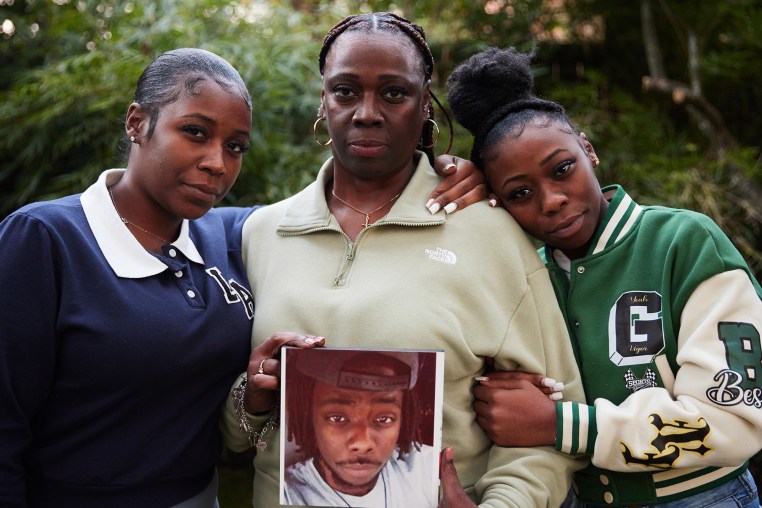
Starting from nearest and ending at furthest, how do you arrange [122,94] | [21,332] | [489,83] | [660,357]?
[21,332], [660,357], [489,83], [122,94]

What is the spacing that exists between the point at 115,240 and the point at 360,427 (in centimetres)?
79

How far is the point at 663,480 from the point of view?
6.54 ft

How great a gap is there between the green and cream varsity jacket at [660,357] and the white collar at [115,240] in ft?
3.76

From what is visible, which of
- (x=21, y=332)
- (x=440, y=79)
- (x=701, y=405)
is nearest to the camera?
(x=21, y=332)

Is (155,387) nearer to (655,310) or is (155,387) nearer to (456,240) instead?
(456,240)

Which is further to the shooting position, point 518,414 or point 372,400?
point 518,414

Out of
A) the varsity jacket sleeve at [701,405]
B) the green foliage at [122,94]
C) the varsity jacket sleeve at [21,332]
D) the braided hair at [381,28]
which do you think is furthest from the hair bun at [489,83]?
the green foliage at [122,94]

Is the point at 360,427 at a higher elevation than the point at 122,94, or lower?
lower

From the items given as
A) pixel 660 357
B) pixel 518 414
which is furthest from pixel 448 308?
pixel 660 357

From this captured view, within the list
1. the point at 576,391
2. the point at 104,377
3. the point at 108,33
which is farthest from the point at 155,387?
the point at 108,33

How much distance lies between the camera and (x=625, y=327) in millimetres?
2035

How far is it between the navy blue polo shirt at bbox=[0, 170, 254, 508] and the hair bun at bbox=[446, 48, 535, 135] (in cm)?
92

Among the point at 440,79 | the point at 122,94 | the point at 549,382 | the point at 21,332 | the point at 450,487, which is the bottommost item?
the point at 450,487

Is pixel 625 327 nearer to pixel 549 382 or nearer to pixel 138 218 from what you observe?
pixel 549 382
